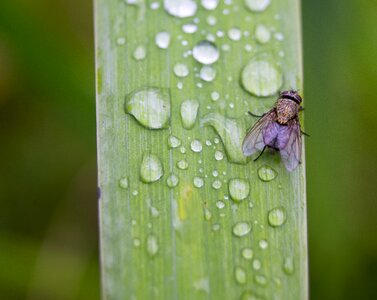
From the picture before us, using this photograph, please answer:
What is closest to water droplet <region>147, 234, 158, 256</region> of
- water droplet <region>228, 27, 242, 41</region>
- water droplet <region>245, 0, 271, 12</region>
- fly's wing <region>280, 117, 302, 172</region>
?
fly's wing <region>280, 117, 302, 172</region>

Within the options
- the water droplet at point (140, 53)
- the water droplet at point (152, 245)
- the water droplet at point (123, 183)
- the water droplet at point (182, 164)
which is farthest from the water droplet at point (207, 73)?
the water droplet at point (152, 245)

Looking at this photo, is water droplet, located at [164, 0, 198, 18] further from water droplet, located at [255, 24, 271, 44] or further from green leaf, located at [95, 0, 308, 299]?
water droplet, located at [255, 24, 271, 44]

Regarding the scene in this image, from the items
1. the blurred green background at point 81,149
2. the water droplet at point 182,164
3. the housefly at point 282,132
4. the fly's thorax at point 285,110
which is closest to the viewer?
the water droplet at point 182,164

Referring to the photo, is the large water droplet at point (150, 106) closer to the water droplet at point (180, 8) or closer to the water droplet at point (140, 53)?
the water droplet at point (140, 53)

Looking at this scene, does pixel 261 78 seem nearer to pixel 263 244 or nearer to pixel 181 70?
pixel 181 70

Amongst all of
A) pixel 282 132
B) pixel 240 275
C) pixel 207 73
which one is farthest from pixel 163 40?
pixel 240 275

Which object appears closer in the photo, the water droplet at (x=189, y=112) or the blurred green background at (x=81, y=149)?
the water droplet at (x=189, y=112)
